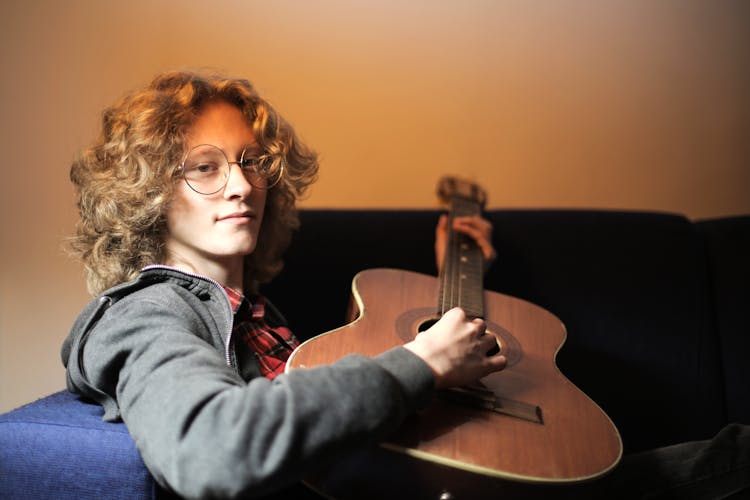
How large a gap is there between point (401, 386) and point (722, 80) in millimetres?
1860

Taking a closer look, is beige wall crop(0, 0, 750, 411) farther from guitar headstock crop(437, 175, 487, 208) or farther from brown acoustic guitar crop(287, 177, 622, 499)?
brown acoustic guitar crop(287, 177, 622, 499)

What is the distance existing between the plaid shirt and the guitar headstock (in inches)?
29.9

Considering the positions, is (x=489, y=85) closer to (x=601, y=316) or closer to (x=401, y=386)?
(x=601, y=316)

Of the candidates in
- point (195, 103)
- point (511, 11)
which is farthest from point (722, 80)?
point (195, 103)

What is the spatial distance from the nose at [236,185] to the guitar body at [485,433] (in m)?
0.29

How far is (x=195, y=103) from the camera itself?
3.72ft

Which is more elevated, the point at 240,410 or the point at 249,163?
the point at 249,163

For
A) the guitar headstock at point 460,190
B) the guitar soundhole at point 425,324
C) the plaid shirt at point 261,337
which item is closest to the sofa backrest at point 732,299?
the guitar headstock at point 460,190

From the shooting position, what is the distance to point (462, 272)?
137cm

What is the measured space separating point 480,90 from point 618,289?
2.61 feet

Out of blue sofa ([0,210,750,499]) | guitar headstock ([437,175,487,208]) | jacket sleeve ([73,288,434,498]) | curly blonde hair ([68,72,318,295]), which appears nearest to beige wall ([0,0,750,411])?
guitar headstock ([437,175,487,208])

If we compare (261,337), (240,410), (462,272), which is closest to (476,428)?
(240,410)

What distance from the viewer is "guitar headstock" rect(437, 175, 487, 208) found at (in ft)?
5.77

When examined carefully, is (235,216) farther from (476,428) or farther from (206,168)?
(476,428)
